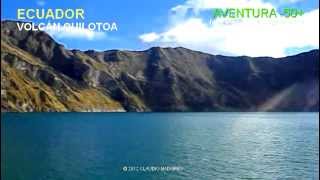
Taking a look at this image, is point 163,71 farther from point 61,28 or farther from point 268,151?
point 61,28

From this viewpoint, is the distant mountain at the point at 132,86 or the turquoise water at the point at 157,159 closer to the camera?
the turquoise water at the point at 157,159

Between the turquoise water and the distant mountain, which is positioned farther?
the distant mountain

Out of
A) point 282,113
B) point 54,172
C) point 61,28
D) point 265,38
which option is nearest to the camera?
point 61,28

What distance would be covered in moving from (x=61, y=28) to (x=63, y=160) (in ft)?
55.8

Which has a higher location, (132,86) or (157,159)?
(157,159)

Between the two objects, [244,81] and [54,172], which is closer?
[54,172]

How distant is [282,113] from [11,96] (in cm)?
8959

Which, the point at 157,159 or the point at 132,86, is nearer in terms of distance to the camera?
the point at 157,159

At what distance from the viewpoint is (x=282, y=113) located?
6447 inches

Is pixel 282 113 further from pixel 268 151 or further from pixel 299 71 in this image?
pixel 268 151

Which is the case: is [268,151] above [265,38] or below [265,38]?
below

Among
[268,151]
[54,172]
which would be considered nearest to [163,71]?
[268,151]

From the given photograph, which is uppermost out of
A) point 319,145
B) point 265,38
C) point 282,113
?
point 265,38

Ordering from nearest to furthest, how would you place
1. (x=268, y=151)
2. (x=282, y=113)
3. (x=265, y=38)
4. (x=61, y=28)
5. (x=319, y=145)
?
(x=61, y=28) < (x=265, y=38) < (x=268, y=151) < (x=319, y=145) < (x=282, y=113)
